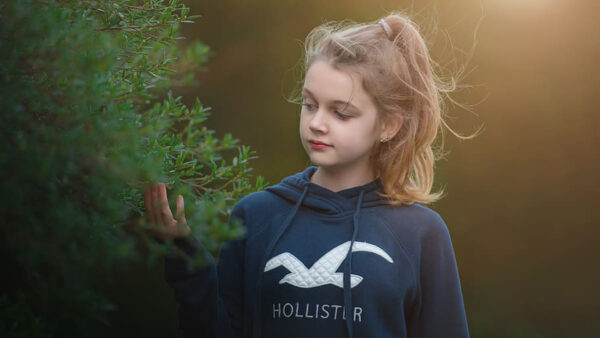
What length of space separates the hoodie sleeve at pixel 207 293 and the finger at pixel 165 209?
149 mm

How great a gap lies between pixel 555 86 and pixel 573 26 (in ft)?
1.33

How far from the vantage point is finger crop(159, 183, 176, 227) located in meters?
1.25

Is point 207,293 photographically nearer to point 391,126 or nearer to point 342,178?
point 342,178

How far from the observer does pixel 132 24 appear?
4.62 ft

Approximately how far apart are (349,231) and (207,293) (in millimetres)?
466

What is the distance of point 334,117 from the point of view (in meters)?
1.75

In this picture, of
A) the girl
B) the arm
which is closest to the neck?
the girl

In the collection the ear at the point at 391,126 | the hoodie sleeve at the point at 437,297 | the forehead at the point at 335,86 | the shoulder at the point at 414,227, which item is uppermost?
the forehead at the point at 335,86

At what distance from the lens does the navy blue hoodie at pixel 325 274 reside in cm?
172

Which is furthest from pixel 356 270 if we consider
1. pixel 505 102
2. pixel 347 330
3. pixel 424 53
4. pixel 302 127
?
pixel 505 102

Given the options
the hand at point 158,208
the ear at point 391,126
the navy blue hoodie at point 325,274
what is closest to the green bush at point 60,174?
the hand at point 158,208

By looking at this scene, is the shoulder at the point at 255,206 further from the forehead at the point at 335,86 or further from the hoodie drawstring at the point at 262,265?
the forehead at the point at 335,86

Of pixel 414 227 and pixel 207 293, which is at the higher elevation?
pixel 414 227

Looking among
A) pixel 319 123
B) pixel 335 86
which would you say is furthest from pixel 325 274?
pixel 335 86
